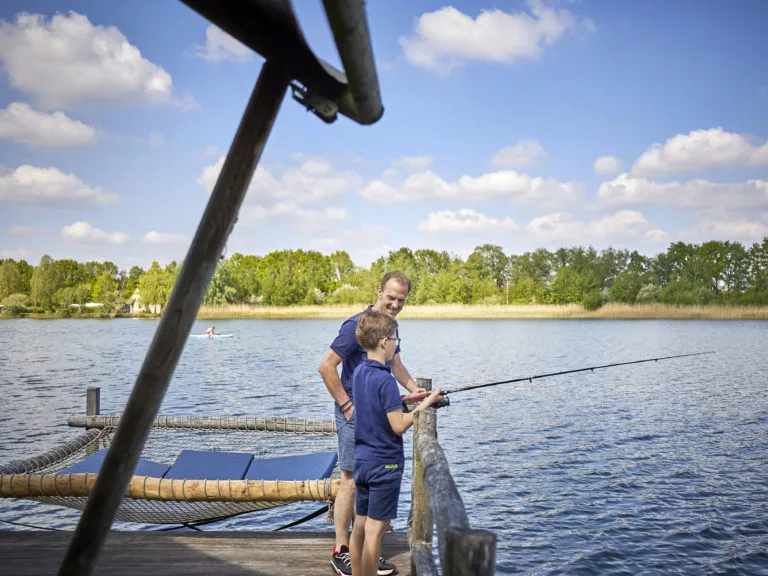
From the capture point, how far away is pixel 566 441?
12758 mm

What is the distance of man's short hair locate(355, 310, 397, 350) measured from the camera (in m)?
3.31

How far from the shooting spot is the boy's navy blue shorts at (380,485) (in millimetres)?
3262

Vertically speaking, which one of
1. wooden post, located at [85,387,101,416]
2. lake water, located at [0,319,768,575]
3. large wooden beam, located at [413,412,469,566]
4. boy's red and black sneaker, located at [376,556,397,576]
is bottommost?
lake water, located at [0,319,768,575]

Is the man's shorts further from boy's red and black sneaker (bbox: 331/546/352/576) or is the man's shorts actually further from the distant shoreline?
the distant shoreline

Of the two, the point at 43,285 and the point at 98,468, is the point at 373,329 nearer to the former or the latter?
the point at 98,468

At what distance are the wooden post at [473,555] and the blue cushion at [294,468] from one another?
3.57 metres

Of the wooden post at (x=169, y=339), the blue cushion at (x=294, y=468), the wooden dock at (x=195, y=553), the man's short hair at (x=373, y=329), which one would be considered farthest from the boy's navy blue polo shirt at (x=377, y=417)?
the blue cushion at (x=294, y=468)

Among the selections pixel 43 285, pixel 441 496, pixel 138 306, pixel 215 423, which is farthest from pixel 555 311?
pixel 43 285

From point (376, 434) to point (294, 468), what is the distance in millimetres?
2360

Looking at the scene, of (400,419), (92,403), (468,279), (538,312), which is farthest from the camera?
(468,279)

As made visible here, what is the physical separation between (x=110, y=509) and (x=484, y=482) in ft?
28.7

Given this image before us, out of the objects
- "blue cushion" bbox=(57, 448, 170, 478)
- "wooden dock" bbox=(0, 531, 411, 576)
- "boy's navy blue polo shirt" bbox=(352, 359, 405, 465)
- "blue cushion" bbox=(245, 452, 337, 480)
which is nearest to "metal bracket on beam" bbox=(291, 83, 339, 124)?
"boy's navy blue polo shirt" bbox=(352, 359, 405, 465)

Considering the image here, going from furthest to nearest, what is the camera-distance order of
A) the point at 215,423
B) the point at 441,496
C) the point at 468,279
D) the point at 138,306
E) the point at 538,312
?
the point at 138,306, the point at 468,279, the point at 538,312, the point at 215,423, the point at 441,496

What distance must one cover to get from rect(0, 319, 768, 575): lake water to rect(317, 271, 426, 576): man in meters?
3.84
